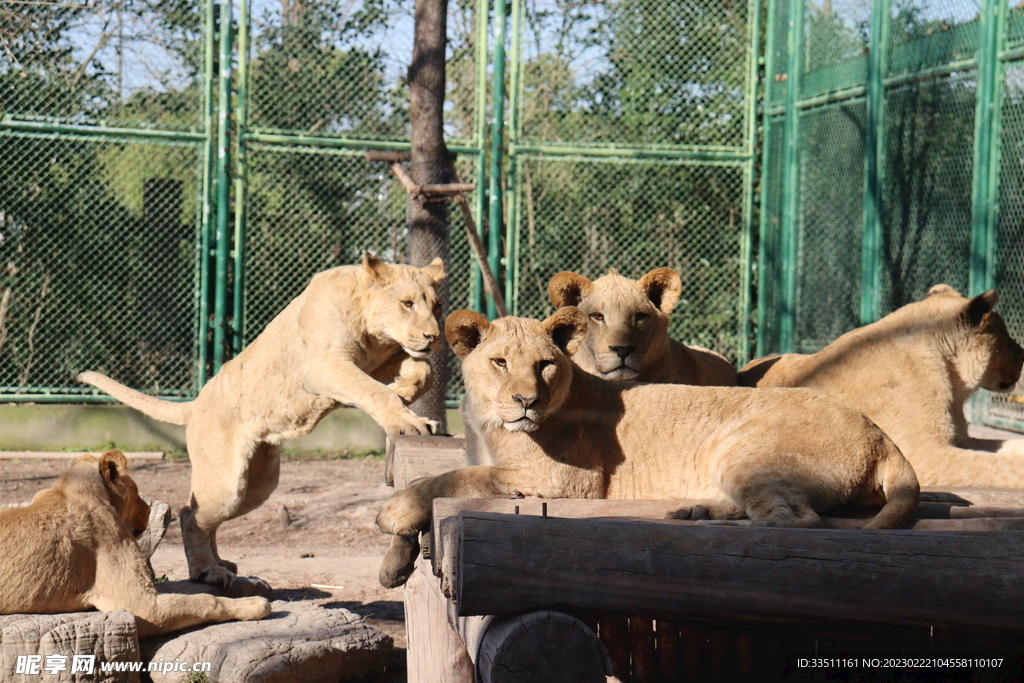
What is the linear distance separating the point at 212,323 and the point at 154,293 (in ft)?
2.10

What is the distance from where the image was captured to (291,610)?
18.3ft

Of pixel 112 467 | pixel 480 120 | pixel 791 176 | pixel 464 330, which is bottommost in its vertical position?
pixel 112 467

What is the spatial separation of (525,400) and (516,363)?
164 mm

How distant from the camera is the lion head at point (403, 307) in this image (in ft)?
17.3

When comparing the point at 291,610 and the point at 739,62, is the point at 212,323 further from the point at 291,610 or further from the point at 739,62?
the point at 739,62

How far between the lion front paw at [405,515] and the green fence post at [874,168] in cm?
633

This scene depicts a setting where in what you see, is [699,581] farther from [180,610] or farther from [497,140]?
[497,140]

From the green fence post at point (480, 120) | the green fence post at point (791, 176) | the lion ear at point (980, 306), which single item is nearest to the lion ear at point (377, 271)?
the lion ear at point (980, 306)

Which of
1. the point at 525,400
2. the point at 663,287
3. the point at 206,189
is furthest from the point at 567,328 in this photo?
the point at 206,189

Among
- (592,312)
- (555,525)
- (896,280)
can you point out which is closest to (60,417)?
(592,312)

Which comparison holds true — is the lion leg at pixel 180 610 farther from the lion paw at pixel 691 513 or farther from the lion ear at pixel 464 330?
the lion paw at pixel 691 513

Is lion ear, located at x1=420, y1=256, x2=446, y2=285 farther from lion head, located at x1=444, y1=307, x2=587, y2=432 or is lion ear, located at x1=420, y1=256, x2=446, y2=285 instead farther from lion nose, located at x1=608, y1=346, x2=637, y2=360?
lion head, located at x1=444, y1=307, x2=587, y2=432

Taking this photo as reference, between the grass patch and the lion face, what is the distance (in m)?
4.68

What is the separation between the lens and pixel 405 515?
333cm
